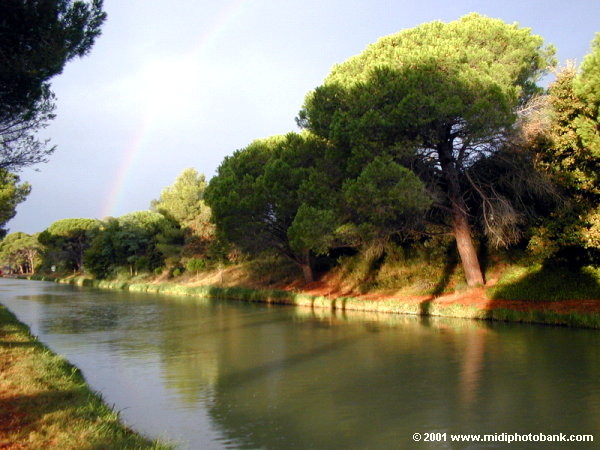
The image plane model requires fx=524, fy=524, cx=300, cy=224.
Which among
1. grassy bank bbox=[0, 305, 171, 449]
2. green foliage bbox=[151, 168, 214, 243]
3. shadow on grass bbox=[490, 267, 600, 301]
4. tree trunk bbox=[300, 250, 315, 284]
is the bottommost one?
grassy bank bbox=[0, 305, 171, 449]

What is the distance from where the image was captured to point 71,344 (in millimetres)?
16266

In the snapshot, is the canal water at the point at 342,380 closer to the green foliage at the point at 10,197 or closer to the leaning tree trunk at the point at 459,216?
the leaning tree trunk at the point at 459,216

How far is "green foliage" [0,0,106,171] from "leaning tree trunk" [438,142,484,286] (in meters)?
13.5

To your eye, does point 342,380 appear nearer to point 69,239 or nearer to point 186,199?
point 186,199

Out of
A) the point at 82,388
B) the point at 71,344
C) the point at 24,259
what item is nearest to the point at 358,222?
the point at 71,344

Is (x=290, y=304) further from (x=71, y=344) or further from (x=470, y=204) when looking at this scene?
(x=71, y=344)

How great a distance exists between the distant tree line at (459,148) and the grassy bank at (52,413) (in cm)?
1202

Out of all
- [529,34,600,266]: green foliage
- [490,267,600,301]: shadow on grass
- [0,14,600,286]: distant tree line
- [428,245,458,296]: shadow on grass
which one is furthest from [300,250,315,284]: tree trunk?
[529,34,600,266]: green foliage

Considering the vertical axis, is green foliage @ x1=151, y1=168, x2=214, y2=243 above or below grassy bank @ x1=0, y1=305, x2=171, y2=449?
above

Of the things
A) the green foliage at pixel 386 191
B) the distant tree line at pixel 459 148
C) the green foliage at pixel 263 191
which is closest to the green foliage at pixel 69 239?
the green foliage at pixel 263 191

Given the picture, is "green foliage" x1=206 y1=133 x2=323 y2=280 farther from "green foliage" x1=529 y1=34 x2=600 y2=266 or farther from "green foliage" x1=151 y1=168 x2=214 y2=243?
"green foliage" x1=151 y1=168 x2=214 y2=243

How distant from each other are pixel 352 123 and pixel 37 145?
35.6ft

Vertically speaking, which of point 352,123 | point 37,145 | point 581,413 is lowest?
point 581,413

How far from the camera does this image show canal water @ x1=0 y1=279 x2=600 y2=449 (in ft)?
24.6
